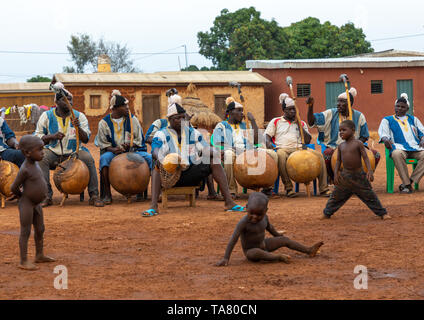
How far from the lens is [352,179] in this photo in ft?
26.4

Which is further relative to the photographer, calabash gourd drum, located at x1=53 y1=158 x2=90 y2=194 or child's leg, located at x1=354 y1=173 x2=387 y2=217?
calabash gourd drum, located at x1=53 y1=158 x2=90 y2=194

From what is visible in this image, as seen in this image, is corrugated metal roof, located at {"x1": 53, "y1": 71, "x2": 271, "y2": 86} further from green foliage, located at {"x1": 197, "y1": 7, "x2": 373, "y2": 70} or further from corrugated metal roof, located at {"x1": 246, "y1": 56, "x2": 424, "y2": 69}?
green foliage, located at {"x1": 197, "y1": 7, "x2": 373, "y2": 70}

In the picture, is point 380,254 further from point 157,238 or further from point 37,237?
point 37,237

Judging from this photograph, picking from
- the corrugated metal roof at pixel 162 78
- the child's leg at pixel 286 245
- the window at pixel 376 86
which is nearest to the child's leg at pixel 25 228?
the child's leg at pixel 286 245

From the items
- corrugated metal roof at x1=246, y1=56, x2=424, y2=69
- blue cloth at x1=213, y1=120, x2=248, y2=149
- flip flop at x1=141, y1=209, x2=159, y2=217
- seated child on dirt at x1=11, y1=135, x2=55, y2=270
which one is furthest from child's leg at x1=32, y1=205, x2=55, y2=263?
corrugated metal roof at x1=246, y1=56, x2=424, y2=69

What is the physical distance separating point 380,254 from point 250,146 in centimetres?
496

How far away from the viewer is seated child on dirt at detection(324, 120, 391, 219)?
801 cm

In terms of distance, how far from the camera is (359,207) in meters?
9.17

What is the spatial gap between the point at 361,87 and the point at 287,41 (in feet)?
49.9

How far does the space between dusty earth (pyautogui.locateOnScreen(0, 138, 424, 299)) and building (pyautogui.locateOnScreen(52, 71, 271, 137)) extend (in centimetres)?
1440

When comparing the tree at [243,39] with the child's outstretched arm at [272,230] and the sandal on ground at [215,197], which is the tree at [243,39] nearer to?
the sandal on ground at [215,197]

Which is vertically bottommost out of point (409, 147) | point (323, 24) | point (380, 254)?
point (380, 254)

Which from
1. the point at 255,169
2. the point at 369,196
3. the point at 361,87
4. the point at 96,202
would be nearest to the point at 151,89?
the point at 361,87
